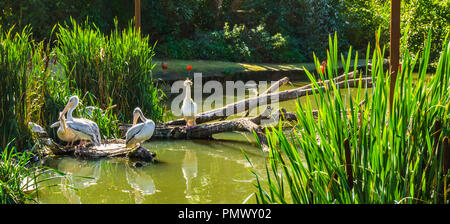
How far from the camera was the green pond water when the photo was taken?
5.11m

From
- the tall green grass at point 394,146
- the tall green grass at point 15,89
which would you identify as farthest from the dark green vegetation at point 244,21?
the tall green grass at point 394,146

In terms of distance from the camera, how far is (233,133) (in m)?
8.58

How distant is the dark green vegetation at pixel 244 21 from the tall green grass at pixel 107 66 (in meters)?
8.63

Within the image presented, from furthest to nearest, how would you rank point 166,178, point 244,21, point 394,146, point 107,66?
point 244,21, point 107,66, point 166,178, point 394,146

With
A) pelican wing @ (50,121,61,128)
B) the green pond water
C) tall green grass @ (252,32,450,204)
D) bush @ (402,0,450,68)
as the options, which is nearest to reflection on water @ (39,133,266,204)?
the green pond water

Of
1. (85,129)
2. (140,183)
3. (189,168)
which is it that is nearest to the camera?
(140,183)

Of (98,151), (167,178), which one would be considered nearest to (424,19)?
(98,151)

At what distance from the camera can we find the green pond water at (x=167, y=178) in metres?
5.11

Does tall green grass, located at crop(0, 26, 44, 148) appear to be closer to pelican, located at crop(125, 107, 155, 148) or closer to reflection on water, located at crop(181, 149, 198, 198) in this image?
pelican, located at crop(125, 107, 155, 148)

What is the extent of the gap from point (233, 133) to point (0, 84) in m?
Answer: 3.77

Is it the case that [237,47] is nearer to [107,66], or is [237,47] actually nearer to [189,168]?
[107,66]

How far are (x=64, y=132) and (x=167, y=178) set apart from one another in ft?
5.27

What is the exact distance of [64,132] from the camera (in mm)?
6633
